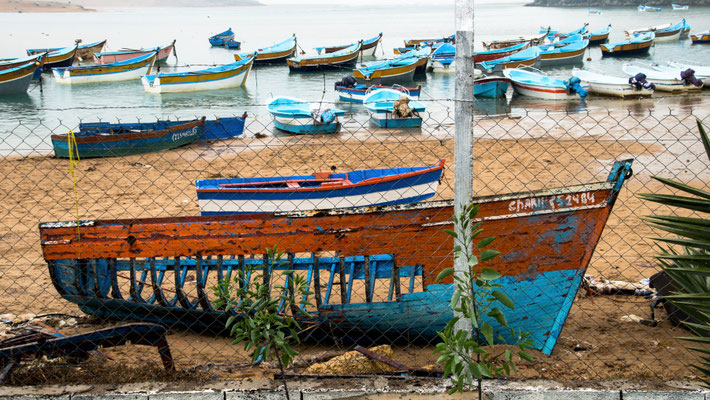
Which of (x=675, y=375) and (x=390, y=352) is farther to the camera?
(x=390, y=352)

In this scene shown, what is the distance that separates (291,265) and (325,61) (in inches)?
1342

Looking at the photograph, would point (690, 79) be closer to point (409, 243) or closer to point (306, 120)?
point (306, 120)

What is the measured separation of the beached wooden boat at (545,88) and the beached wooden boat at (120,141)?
13.6 metres

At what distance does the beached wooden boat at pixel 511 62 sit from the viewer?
3047cm

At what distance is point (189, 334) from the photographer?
17.6ft

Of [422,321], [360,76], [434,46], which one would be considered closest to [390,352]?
[422,321]

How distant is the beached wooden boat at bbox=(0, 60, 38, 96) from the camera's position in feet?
87.9

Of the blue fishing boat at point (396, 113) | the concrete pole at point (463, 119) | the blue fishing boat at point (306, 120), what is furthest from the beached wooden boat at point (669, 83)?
the concrete pole at point (463, 119)

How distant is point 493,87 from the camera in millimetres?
23562

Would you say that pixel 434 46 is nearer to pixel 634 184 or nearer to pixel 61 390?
pixel 634 184

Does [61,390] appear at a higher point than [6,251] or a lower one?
higher

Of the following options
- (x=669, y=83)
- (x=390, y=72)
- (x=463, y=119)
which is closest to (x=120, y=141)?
(x=463, y=119)

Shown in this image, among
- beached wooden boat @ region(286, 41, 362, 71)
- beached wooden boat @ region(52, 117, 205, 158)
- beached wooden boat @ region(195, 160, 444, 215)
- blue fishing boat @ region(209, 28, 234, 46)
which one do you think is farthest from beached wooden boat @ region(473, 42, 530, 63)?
blue fishing boat @ region(209, 28, 234, 46)

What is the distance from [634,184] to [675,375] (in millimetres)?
7316
